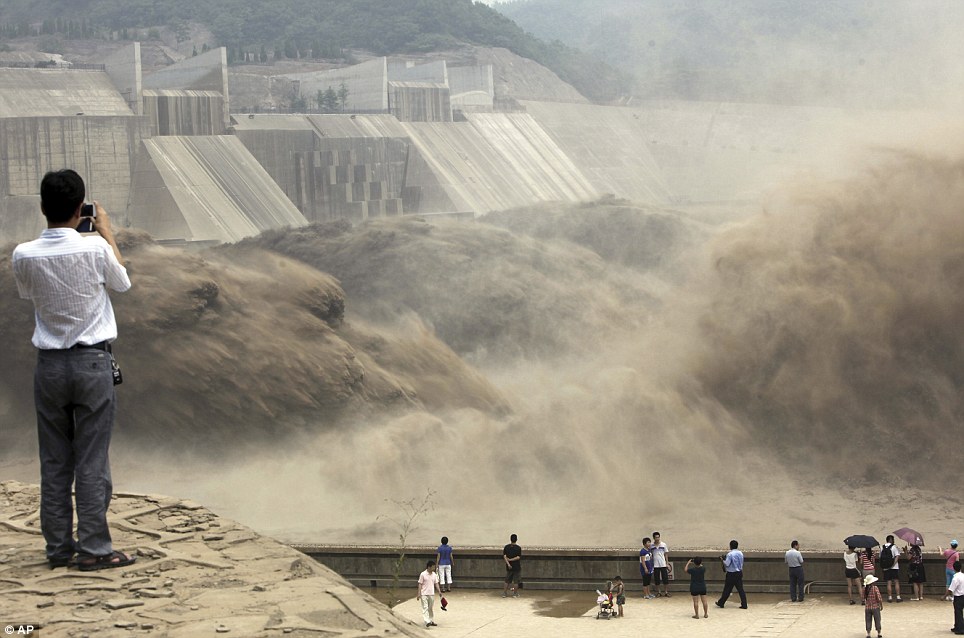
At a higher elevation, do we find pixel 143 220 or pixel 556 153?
pixel 556 153

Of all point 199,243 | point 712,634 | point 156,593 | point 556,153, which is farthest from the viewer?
point 556,153

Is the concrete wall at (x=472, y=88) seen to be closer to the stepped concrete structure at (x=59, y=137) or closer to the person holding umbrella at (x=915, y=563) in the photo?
the stepped concrete structure at (x=59, y=137)

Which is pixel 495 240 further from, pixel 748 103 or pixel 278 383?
pixel 748 103

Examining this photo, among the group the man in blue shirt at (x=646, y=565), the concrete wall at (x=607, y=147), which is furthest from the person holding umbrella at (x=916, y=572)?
the concrete wall at (x=607, y=147)

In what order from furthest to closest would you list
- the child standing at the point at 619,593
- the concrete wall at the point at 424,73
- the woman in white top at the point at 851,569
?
1. the concrete wall at the point at 424,73
2. the woman in white top at the point at 851,569
3. the child standing at the point at 619,593

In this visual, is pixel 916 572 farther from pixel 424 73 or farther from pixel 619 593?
pixel 424 73

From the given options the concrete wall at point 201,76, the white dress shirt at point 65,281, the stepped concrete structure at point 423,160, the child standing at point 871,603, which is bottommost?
the child standing at point 871,603

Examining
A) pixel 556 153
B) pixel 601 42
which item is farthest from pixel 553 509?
pixel 601 42

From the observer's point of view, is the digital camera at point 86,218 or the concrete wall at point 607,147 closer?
the digital camera at point 86,218
